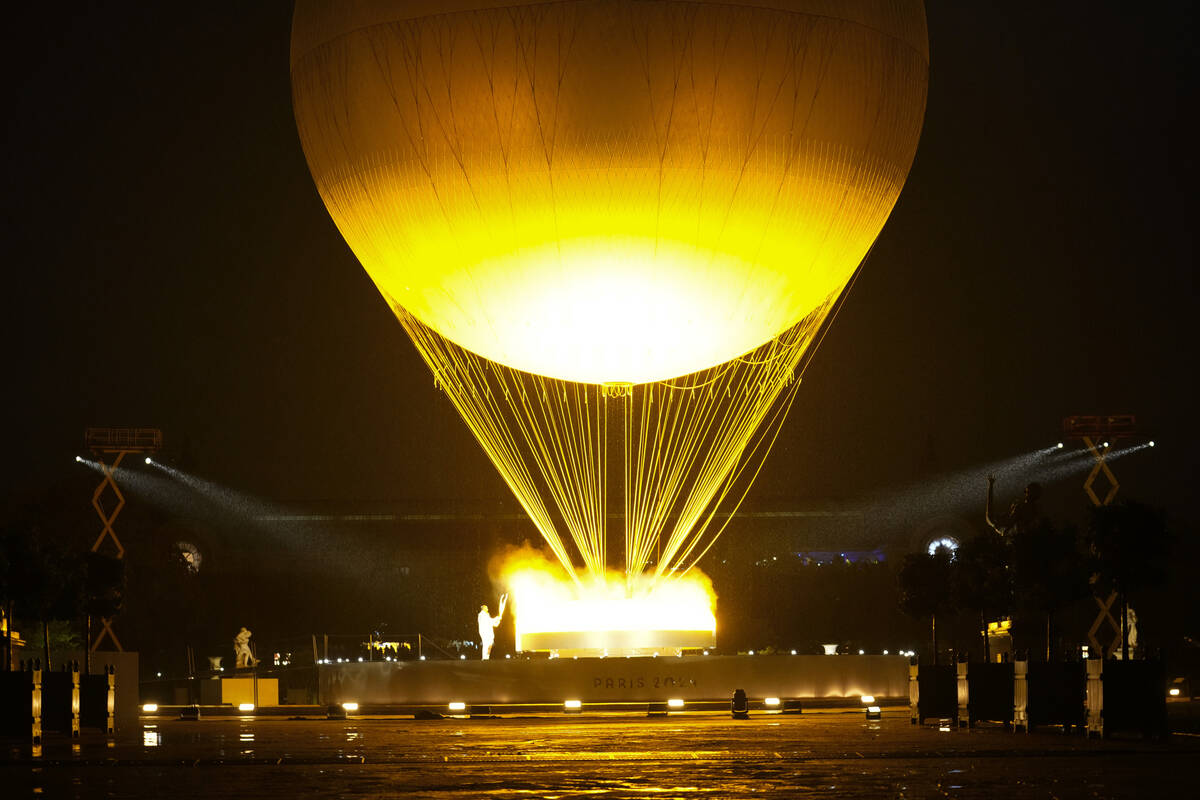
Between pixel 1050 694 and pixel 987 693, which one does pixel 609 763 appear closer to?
pixel 1050 694

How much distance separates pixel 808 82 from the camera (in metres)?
29.8

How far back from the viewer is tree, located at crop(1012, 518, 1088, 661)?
37.4 metres

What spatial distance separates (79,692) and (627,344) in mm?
13882

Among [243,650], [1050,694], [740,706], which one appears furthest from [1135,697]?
[243,650]

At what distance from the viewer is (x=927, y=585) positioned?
4372 centimetres

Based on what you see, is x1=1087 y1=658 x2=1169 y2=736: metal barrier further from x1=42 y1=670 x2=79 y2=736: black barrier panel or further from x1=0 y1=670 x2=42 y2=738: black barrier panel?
x1=42 y1=670 x2=79 y2=736: black barrier panel

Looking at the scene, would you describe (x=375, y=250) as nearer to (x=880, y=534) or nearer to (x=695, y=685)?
(x=695, y=685)

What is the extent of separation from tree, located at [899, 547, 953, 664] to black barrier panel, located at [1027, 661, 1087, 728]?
1100cm

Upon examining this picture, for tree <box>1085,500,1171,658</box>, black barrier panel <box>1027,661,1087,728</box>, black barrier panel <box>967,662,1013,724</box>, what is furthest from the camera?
black barrier panel <box>967,662,1013,724</box>

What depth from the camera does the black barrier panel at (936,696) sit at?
37125 mm

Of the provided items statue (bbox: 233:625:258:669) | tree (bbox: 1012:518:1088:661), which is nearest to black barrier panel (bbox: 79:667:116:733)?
tree (bbox: 1012:518:1088:661)

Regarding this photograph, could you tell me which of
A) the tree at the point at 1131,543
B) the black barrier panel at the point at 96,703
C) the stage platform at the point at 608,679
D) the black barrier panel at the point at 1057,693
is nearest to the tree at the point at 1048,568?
the tree at the point at 1131,543

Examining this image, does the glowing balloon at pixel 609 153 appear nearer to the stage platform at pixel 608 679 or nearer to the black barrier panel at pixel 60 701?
the black barrier panel at pixel 60 701

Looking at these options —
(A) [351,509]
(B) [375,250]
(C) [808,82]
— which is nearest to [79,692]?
(B) [375,250]
